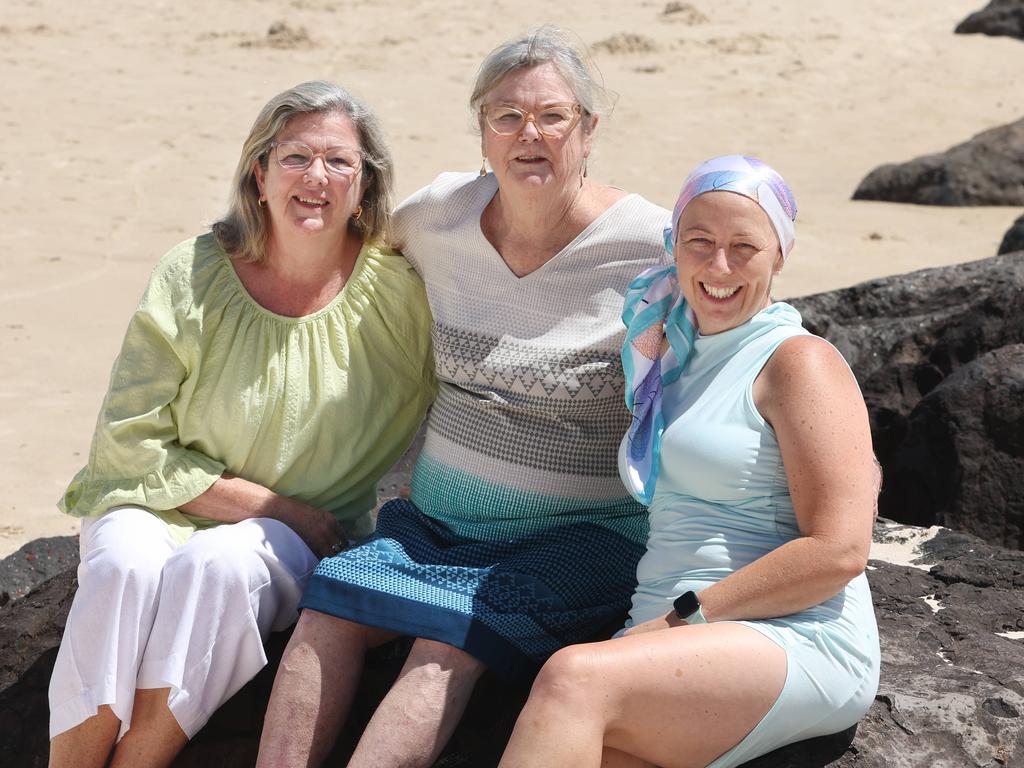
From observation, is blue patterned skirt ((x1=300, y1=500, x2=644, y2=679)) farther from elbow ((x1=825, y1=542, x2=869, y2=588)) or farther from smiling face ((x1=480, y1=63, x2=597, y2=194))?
smiling face ((x1=480, y1=63, x2=597, y2=194))

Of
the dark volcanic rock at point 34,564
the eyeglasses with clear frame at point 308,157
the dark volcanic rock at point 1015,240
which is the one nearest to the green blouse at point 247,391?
the eyeglasses with clear frame at point 308,157

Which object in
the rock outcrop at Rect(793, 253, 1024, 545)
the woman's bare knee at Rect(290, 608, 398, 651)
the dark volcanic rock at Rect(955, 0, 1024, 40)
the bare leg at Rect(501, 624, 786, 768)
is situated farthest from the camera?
the dark volcanic rock at Rect(955, 0, 1024, 40)

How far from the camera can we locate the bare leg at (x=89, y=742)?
10.1ft

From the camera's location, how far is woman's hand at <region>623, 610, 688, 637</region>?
2.77 meters

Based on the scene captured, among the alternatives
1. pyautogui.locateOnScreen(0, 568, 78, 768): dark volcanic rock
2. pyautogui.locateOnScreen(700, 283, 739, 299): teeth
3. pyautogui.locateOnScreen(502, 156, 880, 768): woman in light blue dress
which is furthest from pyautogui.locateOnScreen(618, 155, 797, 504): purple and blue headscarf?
pyautogui.locateOnScreen(0, 568, 78, 768): dark volcanic rock

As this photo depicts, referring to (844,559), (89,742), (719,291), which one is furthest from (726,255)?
(89,742)

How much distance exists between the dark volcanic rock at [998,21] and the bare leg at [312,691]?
1518 centimetres

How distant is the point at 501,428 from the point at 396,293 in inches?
19.8

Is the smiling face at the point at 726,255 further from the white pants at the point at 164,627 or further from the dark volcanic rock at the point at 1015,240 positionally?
the dark volcanic rock at the point at 1015,240

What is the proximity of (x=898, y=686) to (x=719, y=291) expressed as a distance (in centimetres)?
94

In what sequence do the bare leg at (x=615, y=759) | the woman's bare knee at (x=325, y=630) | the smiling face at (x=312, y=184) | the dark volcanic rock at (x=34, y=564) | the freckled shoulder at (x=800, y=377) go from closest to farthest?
the bare leg at (x=615, y=759) → the freckled shoulder at (x=800, y=377) → the woman's bare knee at (x=325, y=630) → the smiling face at (x=312, y=184) → the dark volcanic rock at (x=34, y=564)

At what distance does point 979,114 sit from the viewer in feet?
43.5

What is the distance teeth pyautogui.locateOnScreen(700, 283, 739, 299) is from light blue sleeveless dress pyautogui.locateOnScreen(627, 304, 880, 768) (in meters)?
0.07

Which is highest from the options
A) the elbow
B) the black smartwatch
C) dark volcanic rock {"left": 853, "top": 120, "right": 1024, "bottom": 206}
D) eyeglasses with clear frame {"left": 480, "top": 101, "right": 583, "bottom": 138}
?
eyeglasses with clear frame {"left": 480, "top": 101, "right": 583, "bottom": 138}
